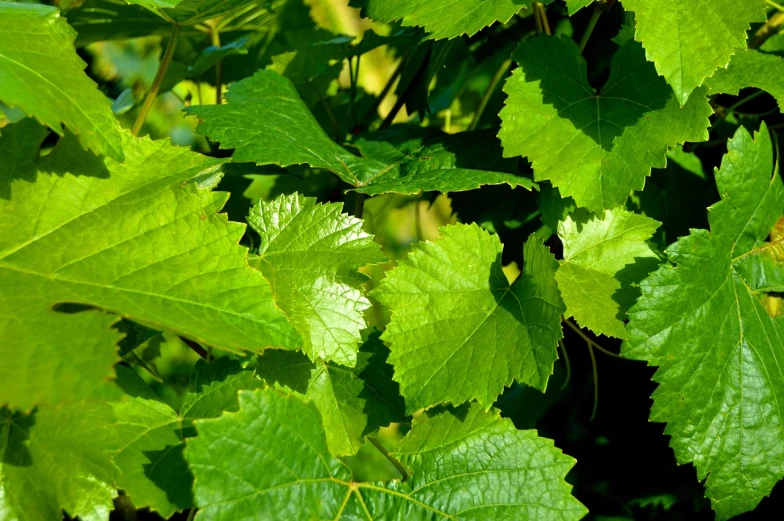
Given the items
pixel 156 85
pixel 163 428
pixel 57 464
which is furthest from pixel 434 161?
pixel 57 464

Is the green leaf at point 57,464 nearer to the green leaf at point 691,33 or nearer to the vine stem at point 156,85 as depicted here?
the vine stem at point 156,85

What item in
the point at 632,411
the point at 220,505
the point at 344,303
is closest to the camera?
the point at 220,505

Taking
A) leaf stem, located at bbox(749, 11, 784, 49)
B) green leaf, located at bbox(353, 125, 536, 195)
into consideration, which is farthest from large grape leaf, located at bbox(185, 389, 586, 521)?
leaf stem, located at bbox(749, 11, 784, 49)

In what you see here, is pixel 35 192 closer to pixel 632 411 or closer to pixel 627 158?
pixel 627 158

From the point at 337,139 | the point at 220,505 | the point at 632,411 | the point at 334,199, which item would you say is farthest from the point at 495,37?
the point at 220,505

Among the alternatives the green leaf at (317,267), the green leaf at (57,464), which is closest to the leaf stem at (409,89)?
the green leaf at (317,267)

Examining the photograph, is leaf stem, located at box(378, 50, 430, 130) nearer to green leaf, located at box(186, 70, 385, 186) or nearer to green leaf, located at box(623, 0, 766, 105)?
green leaf, located at box(186, 70, 385, 186)

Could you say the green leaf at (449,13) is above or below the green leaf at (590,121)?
above
